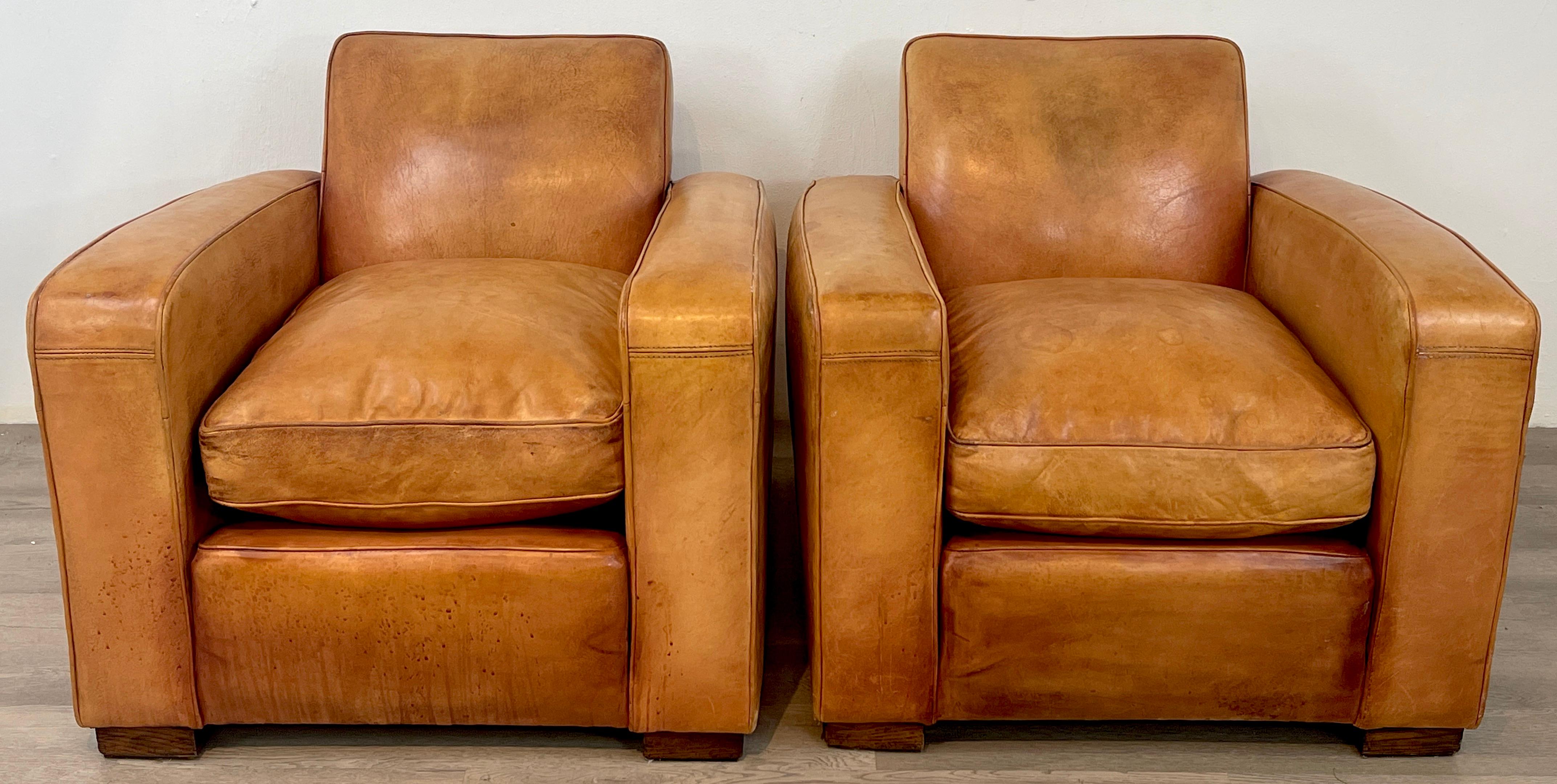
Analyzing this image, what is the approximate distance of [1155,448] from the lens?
4.89 feet

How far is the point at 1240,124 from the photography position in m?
2.05

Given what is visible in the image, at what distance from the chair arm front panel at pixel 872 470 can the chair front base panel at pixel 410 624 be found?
0.26 metres

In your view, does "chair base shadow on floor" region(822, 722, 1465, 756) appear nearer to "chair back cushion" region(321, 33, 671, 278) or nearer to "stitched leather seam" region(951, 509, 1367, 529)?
"stitched leather seam" region(951, 509, 1367, 529)

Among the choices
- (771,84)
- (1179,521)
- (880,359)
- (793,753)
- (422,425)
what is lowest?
(793,753)

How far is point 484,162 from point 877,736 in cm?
110

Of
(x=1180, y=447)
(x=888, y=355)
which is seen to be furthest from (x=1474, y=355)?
(x=888, y=355)

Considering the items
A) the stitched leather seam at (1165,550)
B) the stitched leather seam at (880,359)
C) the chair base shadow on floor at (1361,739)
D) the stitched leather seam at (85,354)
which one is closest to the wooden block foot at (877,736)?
the chair base shadow on floor at (1361,739)

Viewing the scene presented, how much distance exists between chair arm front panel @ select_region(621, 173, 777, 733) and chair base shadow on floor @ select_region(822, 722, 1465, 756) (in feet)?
0.44

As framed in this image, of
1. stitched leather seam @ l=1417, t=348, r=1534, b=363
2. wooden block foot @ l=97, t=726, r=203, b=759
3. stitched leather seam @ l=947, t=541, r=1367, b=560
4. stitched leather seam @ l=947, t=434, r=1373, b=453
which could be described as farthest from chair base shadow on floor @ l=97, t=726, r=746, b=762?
stitched leather seam @ l=1417, t=348, r=1534, b=363

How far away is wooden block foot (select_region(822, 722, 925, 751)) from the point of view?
1593 millimetres

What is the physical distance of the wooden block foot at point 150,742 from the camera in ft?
5.15

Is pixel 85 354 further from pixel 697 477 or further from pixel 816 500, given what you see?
pixel 816 500

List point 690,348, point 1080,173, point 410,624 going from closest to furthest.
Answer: point 690,348
point 410,624
point 1080,173

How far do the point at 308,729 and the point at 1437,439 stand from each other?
1.45m
